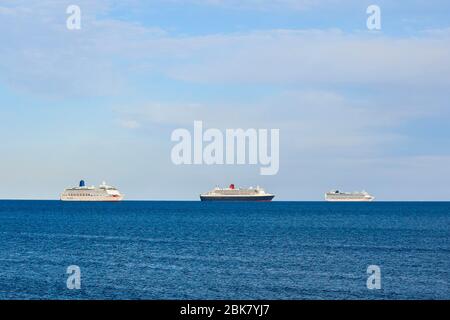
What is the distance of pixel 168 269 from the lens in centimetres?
6719

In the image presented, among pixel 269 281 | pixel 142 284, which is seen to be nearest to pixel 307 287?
pixel 269 281

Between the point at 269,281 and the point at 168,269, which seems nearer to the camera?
the point at 269,281

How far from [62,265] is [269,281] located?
84.8 ft

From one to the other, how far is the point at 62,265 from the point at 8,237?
4525cm

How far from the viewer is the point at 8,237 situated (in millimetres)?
113000

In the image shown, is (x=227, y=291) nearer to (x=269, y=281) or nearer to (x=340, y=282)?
(x=269, y=281)
